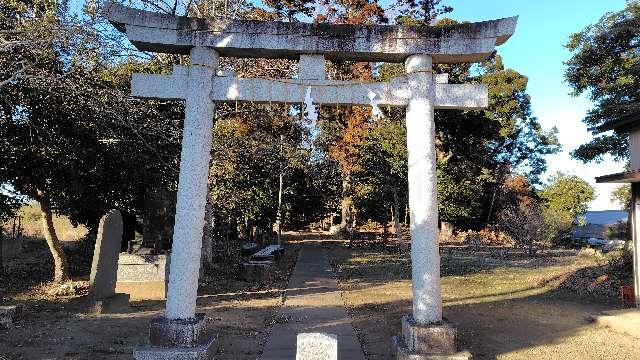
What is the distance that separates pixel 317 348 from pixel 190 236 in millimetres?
2743

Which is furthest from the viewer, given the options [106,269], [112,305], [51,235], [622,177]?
[51,235]

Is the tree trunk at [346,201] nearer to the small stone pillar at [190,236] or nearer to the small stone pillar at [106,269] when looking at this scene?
the small stone pillar at [106,269]

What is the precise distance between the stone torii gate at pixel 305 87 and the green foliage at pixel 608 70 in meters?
14.1

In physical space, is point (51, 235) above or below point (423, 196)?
below

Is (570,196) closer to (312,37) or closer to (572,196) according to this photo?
(572,196)

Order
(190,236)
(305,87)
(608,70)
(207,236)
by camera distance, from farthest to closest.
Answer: (608,70), (207,236), (305,87), (190,236)

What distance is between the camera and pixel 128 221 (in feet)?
64.5

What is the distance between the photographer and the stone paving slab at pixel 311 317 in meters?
7.44

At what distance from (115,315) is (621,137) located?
1822 cm

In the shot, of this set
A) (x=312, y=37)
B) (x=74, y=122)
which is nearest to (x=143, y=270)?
(x=74, y=122)

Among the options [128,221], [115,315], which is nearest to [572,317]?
[115,315]

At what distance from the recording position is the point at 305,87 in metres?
6.89

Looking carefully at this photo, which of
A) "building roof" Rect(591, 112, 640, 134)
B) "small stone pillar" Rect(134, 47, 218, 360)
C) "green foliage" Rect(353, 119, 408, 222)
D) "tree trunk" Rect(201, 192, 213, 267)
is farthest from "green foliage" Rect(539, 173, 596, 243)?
"small stone pillar" Rect(134, 47, 218, 360)

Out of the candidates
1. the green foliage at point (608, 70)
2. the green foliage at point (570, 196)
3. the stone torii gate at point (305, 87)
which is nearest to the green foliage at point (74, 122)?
the stone torii gate at point (305, 87)
